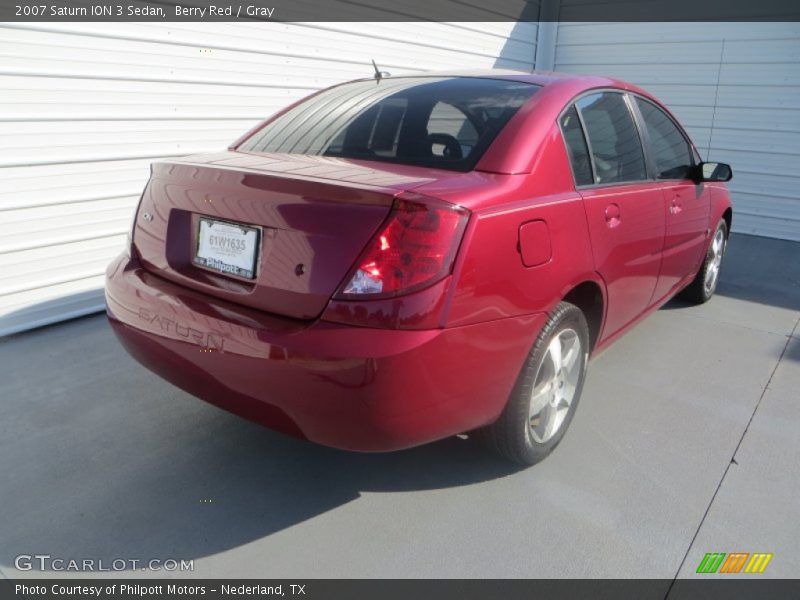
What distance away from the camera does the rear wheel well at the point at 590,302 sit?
2.62 meters

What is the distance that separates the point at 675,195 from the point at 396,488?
7.10 ft

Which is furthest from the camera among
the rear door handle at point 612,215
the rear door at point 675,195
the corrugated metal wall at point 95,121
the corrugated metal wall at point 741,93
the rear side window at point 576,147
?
the corrugated metal wall at point 741,93

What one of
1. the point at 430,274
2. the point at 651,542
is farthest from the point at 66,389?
the point at 651,542

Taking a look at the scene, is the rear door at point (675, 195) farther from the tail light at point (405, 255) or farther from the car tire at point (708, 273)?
the tail light at point (405, 255)

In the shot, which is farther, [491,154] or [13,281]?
[13,281]

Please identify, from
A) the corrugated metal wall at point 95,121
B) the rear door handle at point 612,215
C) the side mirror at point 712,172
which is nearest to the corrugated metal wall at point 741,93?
the side mirror at point 712,172

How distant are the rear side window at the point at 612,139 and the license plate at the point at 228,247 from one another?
1.46m

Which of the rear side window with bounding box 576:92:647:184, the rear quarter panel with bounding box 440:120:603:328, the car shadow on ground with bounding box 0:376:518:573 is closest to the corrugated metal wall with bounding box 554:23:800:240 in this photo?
the rear side window with bounding box 576:92:647:184

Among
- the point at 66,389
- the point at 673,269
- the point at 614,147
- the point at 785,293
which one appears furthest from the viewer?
the point at 785,293

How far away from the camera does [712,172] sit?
149 inches

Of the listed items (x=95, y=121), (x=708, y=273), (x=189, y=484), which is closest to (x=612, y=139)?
(x=708, y=273)

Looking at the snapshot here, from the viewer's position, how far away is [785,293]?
5203mm
